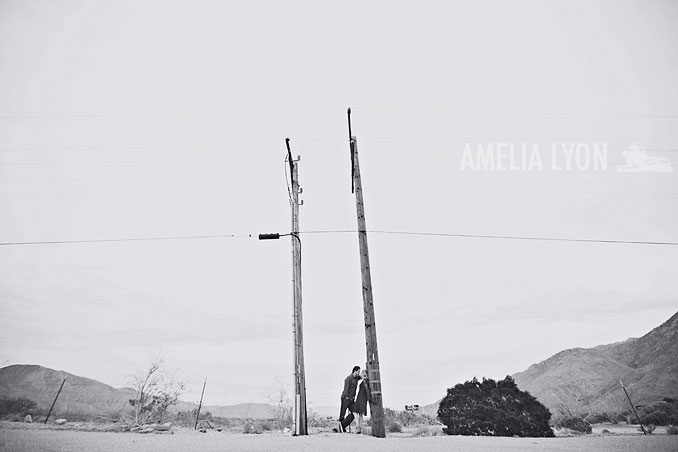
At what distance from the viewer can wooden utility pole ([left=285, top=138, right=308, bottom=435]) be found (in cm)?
1254

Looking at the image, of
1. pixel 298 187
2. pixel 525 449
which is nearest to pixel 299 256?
pixel 298 187

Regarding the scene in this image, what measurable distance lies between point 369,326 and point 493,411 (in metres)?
6.64

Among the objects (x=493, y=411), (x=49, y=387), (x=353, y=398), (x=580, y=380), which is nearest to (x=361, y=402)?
(x=353, y=398)

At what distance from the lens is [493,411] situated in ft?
48.3

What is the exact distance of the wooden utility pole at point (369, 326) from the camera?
10.5 metres

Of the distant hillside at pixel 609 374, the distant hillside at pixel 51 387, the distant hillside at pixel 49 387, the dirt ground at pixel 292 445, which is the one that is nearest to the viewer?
the dirt ground at pixel 292 445

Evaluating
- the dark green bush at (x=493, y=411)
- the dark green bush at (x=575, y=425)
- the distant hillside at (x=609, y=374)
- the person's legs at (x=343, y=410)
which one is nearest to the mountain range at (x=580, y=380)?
the distant hillside at (x=609, y=374)

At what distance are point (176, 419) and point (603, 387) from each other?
45047 millimetres

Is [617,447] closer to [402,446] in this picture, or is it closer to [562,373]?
[402,446]

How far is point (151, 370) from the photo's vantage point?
1841 centimetres

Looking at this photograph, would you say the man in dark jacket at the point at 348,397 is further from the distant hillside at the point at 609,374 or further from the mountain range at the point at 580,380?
the distant hillside at the point at 609,374

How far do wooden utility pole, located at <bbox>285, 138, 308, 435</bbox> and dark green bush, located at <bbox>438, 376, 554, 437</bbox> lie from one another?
17.6 ft

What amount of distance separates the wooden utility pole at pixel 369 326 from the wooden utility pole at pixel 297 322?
256 cm

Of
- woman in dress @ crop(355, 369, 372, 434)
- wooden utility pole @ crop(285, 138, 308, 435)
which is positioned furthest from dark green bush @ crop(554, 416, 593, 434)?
wooden utility pole @ crop(285, 138, 308, 435)
